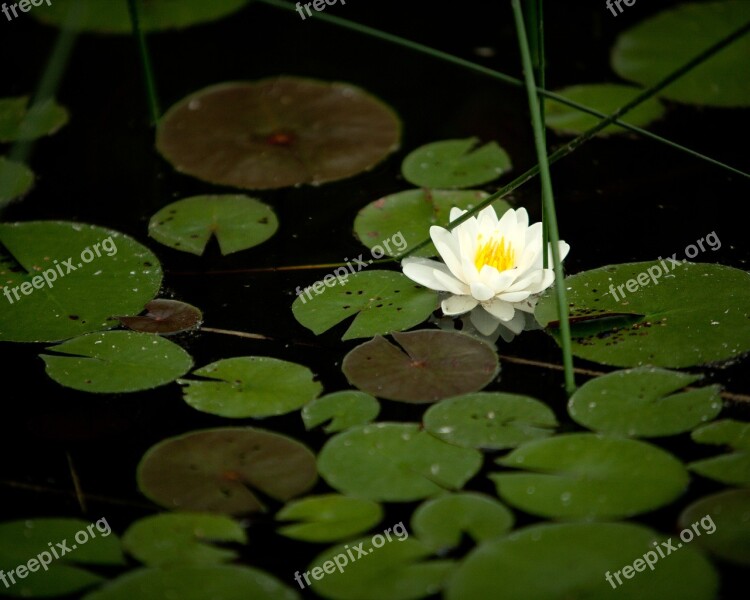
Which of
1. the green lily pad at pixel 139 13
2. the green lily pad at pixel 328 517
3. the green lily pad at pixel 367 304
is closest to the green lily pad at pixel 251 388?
the green lily pad at pixel 367 304

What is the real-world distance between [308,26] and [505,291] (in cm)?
219

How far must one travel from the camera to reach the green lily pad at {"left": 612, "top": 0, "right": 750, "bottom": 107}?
11.7 ft

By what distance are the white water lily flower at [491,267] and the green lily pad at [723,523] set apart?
0.75m

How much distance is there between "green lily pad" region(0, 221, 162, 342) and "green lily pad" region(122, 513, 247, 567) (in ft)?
2.54

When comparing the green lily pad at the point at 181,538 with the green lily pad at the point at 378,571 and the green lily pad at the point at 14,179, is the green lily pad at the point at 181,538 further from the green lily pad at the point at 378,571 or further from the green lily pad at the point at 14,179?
the green lily pad at the point at 14,179

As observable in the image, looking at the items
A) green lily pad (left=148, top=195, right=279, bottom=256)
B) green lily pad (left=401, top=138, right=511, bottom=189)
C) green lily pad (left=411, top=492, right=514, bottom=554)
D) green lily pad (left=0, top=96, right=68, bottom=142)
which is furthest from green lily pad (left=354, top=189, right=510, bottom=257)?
green lily pad (left=0, top=96, right=68, bottom=142)

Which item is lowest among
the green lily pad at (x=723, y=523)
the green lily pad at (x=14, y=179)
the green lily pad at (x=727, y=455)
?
the green lily pad at (x=723, y=523)

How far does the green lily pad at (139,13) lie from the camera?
4.21 metres

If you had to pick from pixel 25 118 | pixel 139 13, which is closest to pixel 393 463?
pixel 25 118

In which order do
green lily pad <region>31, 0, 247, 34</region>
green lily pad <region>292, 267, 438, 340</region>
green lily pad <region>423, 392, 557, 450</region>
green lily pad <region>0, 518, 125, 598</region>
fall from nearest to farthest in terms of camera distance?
green lily pad <region>0, 518, 125, 598</region>
green lily pad <region>423, 392, 557, 450</region>
green lily pad <region>292, 267, 438, 340</region>
green lily pad <region>31, 0, 247, 34</region>

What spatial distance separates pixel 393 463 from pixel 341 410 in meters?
0.23

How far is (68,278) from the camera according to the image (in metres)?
2.78

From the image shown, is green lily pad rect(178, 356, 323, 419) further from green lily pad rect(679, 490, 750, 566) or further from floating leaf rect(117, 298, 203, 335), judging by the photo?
green lily pad rect(679, 490, 750, 566)

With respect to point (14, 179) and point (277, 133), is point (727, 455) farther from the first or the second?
point (14, 179)
